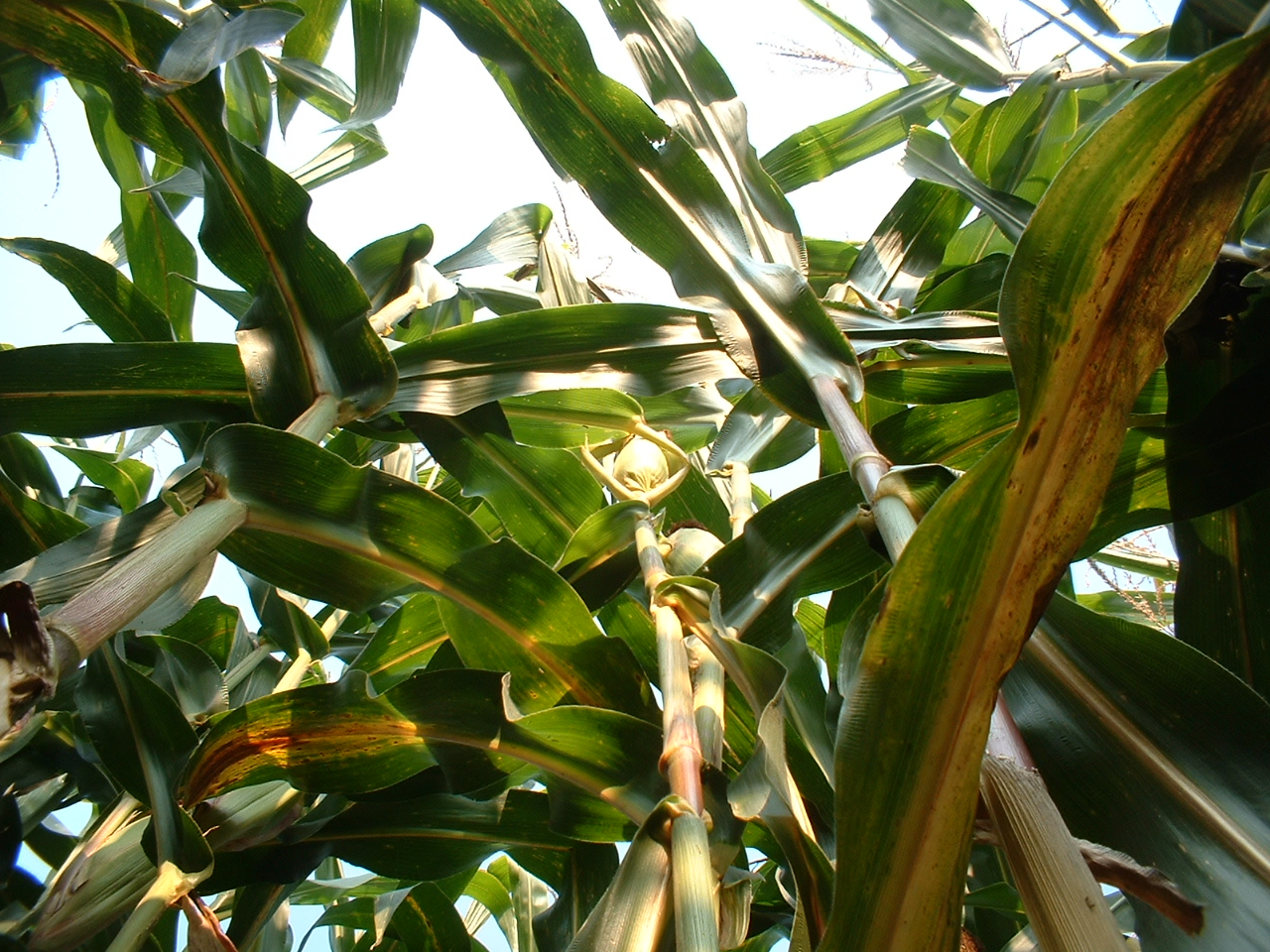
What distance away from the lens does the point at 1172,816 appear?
407 mm

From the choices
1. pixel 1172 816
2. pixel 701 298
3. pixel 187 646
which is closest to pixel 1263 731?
pixel 1172 816

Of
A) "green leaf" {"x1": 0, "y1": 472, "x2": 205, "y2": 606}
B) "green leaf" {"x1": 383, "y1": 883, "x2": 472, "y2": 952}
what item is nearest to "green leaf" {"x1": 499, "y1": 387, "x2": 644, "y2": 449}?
"green leaf" {"x1": 0, "y1": 472, "x2": 205, "y2": 606}

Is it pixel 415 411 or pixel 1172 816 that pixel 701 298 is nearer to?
pixel 415 411

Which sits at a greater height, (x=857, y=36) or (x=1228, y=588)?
(x=857, y=36)

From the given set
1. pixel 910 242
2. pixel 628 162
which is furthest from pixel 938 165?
pixel 628 162

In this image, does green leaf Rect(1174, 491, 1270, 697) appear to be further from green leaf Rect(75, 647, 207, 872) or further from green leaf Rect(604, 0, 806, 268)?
green leaf Rect(75, 647, 207, 872)

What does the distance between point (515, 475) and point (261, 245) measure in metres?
0.31

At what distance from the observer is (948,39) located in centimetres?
116

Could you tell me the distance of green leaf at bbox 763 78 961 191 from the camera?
3.94 ft

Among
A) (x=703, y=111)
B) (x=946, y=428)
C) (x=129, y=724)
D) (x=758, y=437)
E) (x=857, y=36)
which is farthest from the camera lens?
(x=857, y=36)

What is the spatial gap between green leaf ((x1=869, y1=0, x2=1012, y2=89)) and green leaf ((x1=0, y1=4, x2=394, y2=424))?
836 mm

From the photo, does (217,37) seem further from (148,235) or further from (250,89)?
(250,89)

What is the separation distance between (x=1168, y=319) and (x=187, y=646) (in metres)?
0.84

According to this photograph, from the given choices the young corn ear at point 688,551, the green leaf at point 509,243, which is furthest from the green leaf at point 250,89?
the young corn ear at point 688,551
